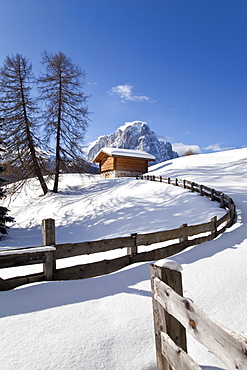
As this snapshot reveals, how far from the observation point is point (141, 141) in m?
140

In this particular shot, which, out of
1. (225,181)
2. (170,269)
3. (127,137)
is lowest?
(170,269)

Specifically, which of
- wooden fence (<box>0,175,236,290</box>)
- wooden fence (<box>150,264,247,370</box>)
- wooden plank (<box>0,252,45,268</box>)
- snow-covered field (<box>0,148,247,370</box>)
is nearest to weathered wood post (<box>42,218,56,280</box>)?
wooden fence (<box>0,175,236,290</box>)

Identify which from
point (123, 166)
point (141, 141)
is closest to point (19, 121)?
point (123, 166)

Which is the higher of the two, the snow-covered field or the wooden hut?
the wooden hut

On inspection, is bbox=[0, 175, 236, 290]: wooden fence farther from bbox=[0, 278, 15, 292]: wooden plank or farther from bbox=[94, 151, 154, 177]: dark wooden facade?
bbox=[94, 151, 154, 177]: dark wooden facade

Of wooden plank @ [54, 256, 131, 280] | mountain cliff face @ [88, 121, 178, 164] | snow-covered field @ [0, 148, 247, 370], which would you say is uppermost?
mountain cliff face @ [88, 121, 178, 164]

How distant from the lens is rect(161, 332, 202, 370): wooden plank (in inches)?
65.2

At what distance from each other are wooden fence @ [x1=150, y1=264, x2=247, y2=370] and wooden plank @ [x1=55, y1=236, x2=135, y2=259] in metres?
2.69

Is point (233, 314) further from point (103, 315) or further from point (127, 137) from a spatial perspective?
point (127, 137)

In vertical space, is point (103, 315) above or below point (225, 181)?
below

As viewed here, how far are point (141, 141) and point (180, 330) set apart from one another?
14095cm

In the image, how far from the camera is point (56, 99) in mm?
23359

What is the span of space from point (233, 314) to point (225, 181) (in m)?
22.1

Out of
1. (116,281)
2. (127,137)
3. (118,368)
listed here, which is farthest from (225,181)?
(127,137)
